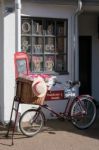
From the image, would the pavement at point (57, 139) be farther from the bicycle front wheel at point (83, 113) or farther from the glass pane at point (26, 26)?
the glass pane at point (26, 26)

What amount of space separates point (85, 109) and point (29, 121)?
4.67 ft

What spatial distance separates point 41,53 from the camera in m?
11.8

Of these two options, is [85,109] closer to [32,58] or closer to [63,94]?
[63,94]

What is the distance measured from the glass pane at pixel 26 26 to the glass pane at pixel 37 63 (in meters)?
0.68

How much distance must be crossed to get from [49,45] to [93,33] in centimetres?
303

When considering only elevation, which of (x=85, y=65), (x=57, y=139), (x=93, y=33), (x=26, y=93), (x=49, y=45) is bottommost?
(x=57, y=139)

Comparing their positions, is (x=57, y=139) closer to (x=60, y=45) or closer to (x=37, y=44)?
(x=37, y=44)

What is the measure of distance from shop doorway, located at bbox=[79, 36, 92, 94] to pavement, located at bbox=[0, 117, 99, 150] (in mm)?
4047

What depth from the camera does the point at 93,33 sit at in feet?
48.0

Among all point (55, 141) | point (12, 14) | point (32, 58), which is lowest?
point (55, 141)

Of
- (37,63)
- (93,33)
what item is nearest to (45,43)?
(37,63)

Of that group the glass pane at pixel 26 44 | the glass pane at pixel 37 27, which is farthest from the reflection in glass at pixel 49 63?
the glass pane at pixel 37 27

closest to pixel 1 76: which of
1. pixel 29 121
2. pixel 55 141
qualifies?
pixel 29 121

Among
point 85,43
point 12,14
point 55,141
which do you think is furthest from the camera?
point 85,43
